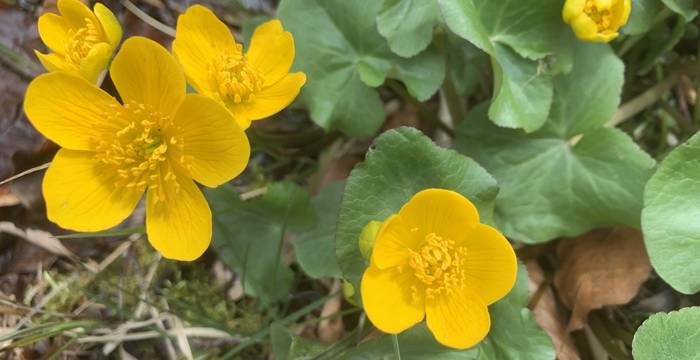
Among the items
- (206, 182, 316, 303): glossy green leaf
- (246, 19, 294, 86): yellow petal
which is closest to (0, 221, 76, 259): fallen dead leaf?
(206, 182, 316, 303): glossy green leaf

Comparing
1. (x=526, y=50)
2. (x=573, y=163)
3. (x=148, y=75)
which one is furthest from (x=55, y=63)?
(x=573, y=163)

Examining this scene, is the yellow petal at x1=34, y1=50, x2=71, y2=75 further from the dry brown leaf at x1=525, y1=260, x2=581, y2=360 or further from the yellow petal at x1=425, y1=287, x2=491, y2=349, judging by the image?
the dry brown leaf at x1=525, y1=260, x2=581, y2=360

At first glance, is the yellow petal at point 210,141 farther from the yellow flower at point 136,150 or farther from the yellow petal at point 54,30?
the yellow petal at point 54,30

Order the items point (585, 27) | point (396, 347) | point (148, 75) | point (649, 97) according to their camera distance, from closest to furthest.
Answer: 1. point (148, 75)
2. point (396, 347)
3. point (585, 27)
4. point (649, 97)

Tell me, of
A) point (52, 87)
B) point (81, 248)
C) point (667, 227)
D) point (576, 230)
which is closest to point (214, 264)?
point (81, 248)

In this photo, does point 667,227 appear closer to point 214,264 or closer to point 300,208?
point 300,208

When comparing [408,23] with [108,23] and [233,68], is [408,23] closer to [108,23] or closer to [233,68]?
[233,68]
